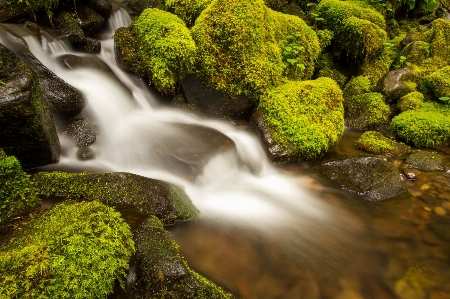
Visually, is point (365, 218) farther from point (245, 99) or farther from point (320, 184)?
point (245, 99)

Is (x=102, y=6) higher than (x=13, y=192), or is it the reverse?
(x=102, y=6)

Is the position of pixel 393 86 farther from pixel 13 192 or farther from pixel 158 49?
pixel 13 192

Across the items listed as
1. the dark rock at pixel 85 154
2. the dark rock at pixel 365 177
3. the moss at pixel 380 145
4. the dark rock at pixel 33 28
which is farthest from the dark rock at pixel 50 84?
the moss at pixel 380 145

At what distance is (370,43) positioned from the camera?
7449 millimetres

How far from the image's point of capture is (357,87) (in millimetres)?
7449

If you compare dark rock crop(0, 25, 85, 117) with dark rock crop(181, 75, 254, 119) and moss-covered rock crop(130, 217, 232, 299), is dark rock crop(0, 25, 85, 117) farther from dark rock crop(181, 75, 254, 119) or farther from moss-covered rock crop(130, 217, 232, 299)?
moss-covered rock crop(130, 217, 232, 299)

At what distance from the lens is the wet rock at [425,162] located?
17.5ft

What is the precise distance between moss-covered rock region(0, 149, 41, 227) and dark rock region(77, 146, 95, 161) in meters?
1.57

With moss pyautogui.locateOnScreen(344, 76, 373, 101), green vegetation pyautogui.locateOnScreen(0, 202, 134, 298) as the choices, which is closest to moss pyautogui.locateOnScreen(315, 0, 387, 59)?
moss pyautogui.locateOnScreen(344, 76, 373, 101)

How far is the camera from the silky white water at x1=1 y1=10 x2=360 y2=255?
403 cm

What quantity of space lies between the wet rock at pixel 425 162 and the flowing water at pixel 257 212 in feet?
1.25

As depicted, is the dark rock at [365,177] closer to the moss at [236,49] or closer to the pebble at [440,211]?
the pebble at [440,211]

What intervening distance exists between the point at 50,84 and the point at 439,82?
8.17 m

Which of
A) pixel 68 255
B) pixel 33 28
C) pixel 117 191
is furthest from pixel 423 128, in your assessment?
pixel 33 28
